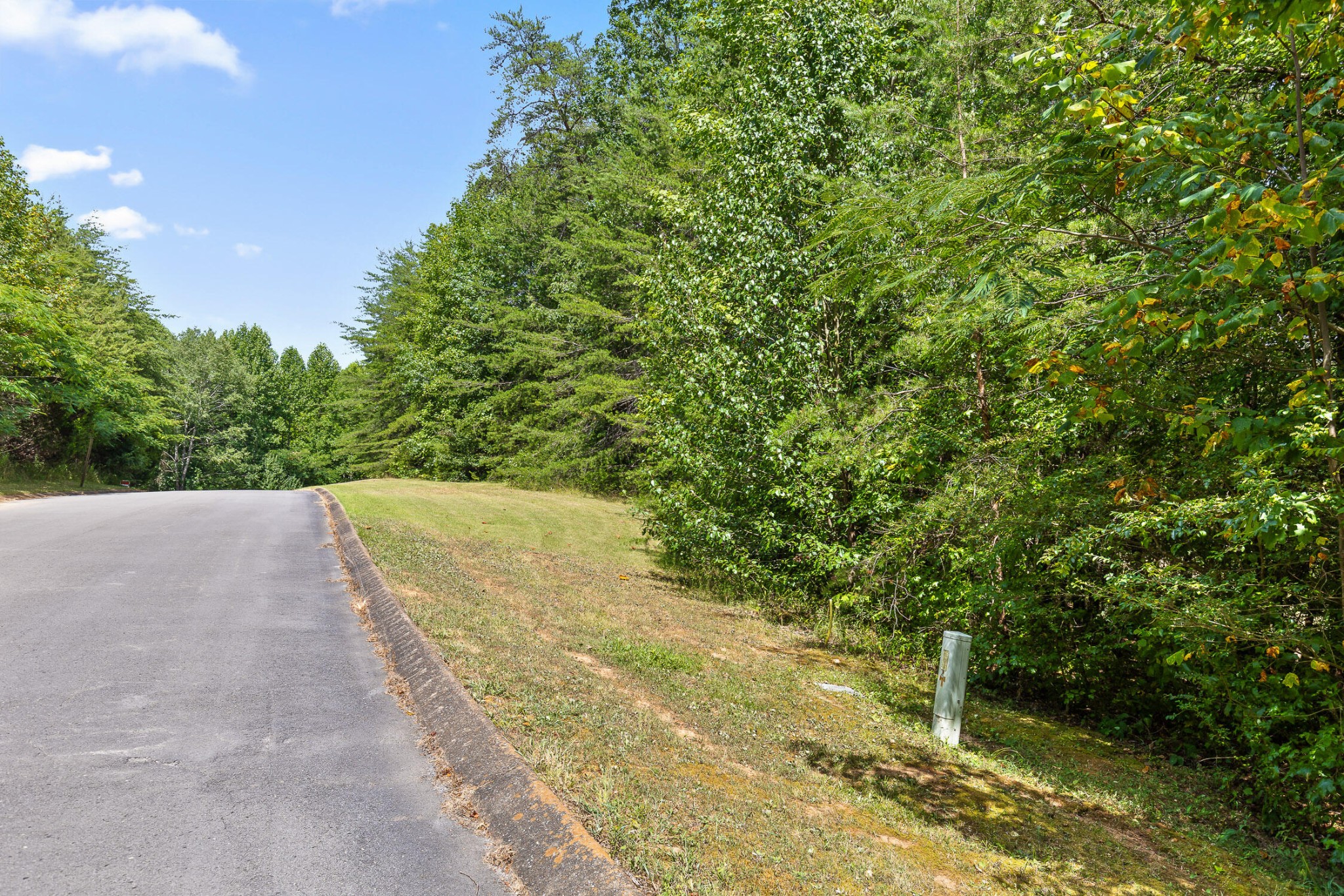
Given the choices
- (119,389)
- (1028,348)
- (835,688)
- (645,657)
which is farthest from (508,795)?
(119,389)

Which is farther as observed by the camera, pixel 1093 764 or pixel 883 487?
pixel 883 487

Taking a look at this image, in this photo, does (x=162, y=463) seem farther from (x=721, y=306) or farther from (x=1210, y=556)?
(x=1210, y=556)

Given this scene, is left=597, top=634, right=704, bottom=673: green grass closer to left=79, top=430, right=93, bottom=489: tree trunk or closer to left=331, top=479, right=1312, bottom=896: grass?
left=331, top=479, right=1312, bottom=896: grass

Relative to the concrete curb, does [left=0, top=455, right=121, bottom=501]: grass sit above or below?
below

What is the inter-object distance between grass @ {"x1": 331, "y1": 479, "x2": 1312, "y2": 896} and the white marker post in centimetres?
14

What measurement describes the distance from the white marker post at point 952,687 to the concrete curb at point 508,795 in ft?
13.1

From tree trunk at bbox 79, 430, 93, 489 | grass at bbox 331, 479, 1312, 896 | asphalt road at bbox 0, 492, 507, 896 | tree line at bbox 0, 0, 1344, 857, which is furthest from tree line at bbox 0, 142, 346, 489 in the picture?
grass at bbox 331, 479, 1312, 896

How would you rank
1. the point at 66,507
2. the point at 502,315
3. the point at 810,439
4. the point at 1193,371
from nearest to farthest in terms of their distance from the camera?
1. the point at 1193,371
2. the point at 810,439
3. the point at 66,507
4. the point at 502,315

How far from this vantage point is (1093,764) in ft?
20.2

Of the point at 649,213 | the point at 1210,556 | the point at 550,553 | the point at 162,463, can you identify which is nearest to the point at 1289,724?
the point at 1210,556

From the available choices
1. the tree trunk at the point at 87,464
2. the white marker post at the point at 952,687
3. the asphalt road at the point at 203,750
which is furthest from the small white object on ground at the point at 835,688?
the tree trunk at the point at 87,464

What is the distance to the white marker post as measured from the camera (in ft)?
19.5

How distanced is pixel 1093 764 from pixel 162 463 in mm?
54359

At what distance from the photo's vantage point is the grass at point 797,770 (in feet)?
10.9
